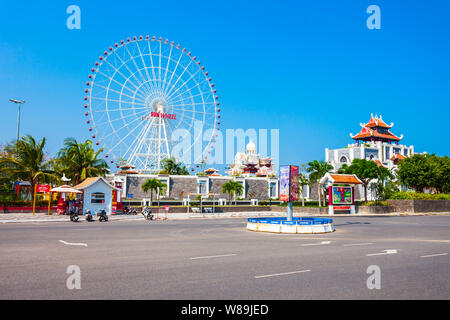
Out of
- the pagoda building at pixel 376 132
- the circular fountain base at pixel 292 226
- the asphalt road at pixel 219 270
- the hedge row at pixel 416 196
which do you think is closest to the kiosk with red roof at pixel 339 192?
the hedge row at pixel 416 196

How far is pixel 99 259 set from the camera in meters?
11.0

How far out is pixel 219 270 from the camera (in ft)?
31.2

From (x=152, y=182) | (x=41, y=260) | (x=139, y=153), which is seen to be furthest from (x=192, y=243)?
(x=139, y=153)

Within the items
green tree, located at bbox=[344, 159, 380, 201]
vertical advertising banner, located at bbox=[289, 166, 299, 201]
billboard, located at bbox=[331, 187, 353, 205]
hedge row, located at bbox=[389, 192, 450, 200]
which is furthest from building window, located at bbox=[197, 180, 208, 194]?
vertical advertising banner, located at bbox=[289, 166, 299, 201]

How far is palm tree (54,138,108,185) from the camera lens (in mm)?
41656

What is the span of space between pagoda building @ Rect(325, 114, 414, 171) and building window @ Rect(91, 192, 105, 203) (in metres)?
60.1

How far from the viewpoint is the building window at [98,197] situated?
35.8 meters

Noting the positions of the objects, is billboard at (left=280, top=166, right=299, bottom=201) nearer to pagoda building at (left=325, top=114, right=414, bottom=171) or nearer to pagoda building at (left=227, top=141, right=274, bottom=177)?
pagoda building at (left=325, top=114, right=414, bottom=171)

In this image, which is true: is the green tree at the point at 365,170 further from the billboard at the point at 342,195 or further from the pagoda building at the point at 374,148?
the pagoda building at the point at 374,148

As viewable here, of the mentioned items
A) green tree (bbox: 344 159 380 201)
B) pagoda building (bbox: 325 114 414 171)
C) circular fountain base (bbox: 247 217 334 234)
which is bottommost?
circular fountain base (bbox: 247 217 334 234)

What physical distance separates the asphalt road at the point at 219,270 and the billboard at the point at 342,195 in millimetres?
28257

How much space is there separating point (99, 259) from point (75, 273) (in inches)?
85.3

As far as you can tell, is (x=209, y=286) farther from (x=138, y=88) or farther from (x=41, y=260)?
(x=138, y=88)
